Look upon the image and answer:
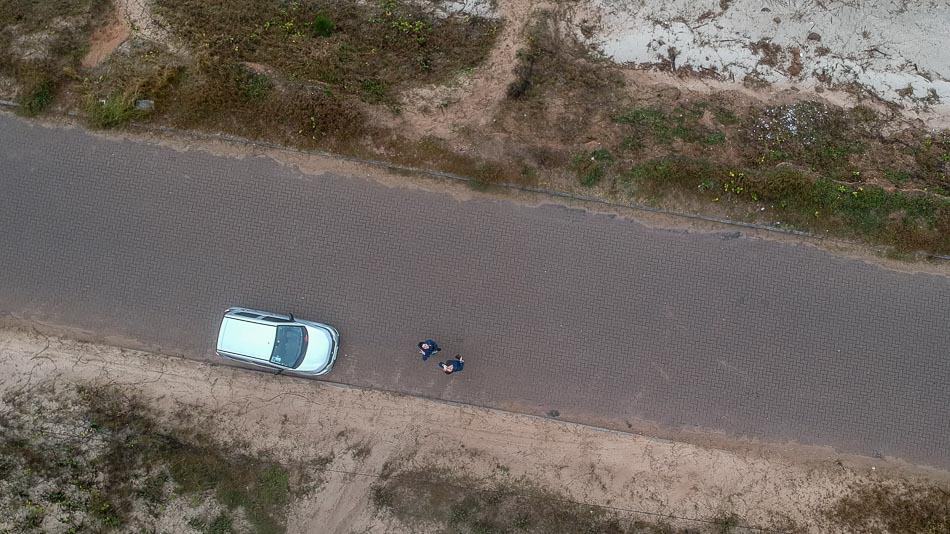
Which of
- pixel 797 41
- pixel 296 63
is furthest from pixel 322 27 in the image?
pixel 797 41

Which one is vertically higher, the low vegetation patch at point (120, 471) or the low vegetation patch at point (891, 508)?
the low vegetation patch at point (891, 508)

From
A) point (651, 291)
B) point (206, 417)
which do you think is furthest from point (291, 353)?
point (651, 291)

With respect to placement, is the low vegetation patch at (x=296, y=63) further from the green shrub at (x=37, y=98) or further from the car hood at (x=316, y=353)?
the car hood at (x=316, y=353)

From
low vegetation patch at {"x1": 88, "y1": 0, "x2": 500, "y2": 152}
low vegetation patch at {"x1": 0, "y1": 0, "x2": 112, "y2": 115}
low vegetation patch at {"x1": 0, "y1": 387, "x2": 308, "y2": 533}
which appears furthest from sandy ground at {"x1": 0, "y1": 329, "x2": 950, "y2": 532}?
low vegetation patch at {"x1": 88, "y1": 0, "x2": 500, "y2": 152}

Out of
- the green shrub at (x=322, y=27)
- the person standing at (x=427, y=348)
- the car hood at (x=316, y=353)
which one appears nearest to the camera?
the car hood at (x=316, y=353)

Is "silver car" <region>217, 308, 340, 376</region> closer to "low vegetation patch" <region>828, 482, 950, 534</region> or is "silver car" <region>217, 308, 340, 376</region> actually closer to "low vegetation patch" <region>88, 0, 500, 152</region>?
"low vegetation patch" <region>88, 0, 500, 152</region>

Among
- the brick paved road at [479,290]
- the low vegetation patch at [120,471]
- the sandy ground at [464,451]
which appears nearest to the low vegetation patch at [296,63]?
the brick paved road at [479,290]

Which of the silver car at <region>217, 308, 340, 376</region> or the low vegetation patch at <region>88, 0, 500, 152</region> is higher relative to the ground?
the low vegetation patch at <region>88, 0, 500, 152</region>

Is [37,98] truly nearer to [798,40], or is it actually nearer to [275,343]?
[275,343]
